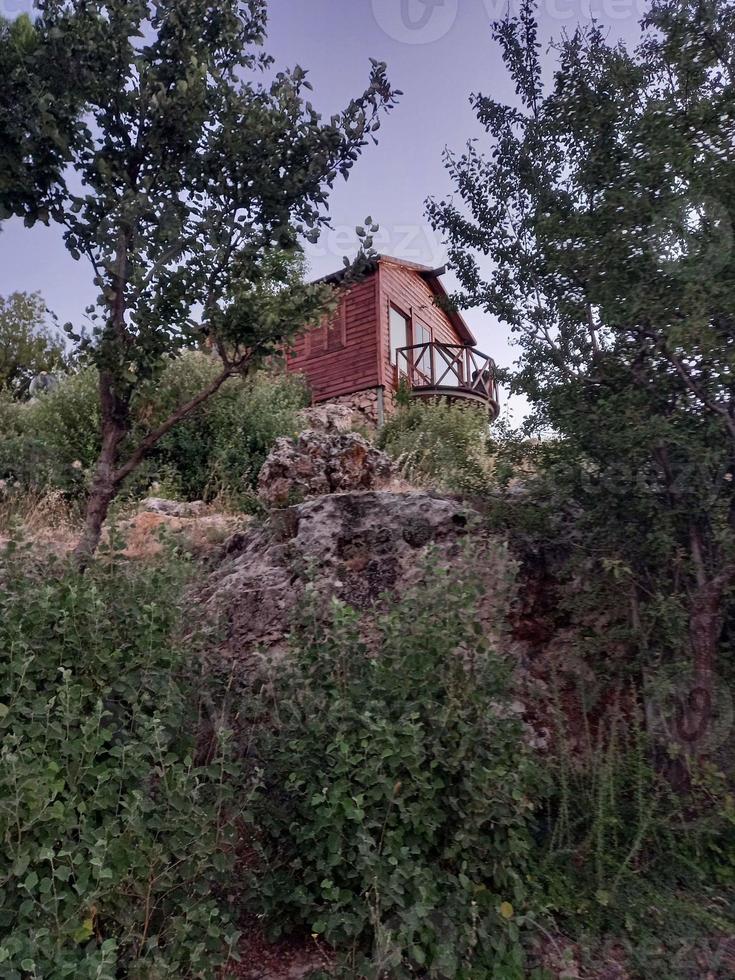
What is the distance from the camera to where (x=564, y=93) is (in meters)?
4.85

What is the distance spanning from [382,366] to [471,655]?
14.8 meters

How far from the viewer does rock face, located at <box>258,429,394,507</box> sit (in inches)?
289

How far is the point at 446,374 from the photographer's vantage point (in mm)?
18266

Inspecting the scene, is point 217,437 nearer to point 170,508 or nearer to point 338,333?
point 170,508

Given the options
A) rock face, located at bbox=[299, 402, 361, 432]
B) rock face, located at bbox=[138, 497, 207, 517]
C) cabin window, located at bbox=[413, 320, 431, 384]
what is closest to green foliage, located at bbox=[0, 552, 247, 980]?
rock face, located at bbox=[138, 497, 207, 517]

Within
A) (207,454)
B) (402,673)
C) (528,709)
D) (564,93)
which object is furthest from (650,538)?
(207,454)

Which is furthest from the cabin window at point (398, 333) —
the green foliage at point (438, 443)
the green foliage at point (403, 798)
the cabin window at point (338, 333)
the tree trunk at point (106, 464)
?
the green foliage at point (403, 798)

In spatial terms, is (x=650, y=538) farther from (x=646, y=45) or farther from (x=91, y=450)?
(x=91, y=450)

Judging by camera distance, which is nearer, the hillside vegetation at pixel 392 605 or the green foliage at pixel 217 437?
the hillside vegetation at pixel 392 605

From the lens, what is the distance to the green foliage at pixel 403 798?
275 centimetres

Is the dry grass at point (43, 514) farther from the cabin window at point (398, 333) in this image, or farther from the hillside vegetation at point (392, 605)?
the cabin window at point (398, 333)

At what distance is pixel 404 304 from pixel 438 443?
10.8m

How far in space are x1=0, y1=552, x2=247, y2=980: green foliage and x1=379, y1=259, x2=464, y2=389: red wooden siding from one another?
14.2m

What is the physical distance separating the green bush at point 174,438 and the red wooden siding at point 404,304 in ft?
19.0
